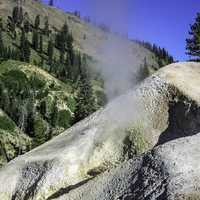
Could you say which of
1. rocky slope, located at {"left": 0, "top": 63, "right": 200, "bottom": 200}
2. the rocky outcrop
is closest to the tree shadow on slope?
rocky slope, located at {"left": 0, "top": 63, "right": 200, "bottom": 200}

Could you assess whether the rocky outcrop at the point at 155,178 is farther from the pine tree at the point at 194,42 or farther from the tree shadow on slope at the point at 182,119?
the pine tree at the point at 194,42

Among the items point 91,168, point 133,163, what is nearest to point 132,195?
point 133,163

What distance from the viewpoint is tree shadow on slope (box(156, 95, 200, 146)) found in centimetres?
2534

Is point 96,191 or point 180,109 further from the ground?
point 180,109

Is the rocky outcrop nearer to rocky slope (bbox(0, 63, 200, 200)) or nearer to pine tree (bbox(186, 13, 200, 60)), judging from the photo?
rocky slope (bbox(0, 63, 200, 200))

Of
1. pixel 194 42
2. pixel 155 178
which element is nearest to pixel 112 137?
pixel 155 178

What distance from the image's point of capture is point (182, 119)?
25766 mm

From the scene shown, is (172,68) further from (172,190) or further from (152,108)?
(172,190)

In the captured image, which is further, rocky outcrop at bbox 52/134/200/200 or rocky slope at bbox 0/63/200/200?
rocky slope at bbox 0/63/200/200

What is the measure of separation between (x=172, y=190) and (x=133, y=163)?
3.17 metres

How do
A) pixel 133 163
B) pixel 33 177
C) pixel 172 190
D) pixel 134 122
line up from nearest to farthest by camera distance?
pixel 172 190 < pixel 133 163 < pixel 33 177 < pixel 134 122

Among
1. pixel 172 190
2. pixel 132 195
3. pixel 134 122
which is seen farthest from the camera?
pixel 134 122

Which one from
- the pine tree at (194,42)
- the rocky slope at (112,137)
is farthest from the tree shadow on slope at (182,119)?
the pine tree at (194,42)

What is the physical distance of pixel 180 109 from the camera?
2589 cm
